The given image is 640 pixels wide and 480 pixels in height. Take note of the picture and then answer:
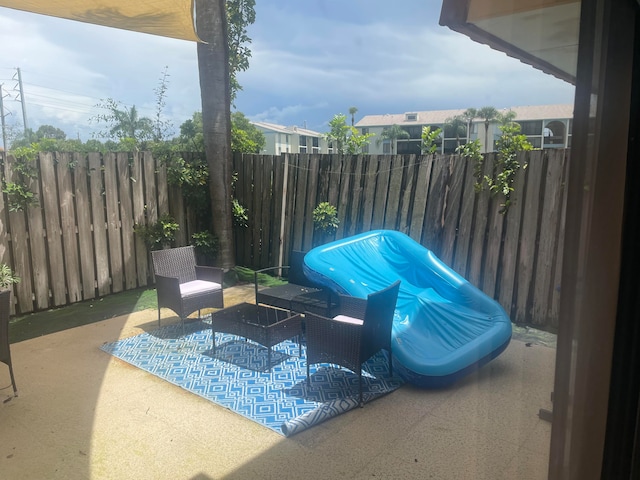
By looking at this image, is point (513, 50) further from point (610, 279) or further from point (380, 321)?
point (380, 321)

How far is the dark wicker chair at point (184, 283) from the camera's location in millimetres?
4273

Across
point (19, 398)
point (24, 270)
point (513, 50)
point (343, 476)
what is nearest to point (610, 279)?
point (513, 50)

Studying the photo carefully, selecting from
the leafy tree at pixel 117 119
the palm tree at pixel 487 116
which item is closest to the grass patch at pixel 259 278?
the palm tree at pixel 487 116

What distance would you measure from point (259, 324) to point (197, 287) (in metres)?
1.24

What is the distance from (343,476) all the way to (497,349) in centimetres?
179

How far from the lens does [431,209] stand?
5.02 metres

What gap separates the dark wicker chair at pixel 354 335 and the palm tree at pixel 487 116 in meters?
1.31

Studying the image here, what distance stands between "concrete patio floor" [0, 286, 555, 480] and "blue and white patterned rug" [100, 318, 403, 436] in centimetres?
9

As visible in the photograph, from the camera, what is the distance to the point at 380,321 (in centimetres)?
312

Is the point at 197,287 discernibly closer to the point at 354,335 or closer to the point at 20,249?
the point at 20,249

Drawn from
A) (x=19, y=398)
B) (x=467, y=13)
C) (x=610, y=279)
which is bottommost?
(x=19, y=398)

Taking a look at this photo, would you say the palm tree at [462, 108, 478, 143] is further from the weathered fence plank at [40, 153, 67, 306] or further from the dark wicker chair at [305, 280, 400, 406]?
the weathered fence plank at [40, 153, 67, 306]

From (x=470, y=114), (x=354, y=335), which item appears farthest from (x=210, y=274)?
(x=470, y=114)

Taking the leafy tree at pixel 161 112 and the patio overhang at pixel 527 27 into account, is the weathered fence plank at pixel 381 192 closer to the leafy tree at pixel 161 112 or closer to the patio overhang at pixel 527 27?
the patio overhang at pixel 527 27
